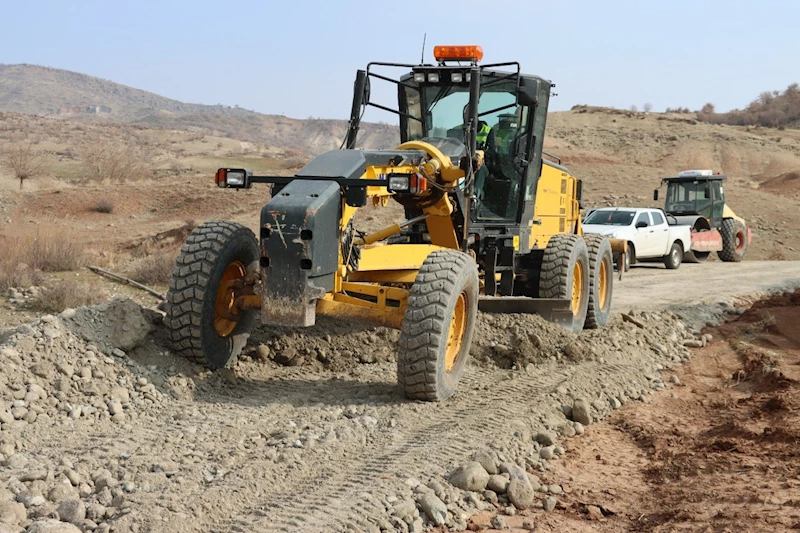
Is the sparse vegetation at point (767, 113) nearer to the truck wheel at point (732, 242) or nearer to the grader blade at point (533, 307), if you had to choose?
the truck wheel at point (732, 242)

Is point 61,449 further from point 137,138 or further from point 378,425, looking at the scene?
point 137,138

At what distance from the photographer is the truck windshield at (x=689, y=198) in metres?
25.3

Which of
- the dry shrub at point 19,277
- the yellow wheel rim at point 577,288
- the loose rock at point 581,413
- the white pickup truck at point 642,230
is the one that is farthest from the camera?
the white pickup truck at point 642,230

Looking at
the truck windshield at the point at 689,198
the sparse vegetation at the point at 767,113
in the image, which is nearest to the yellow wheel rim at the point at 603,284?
the truck windshield at the point at 689,198

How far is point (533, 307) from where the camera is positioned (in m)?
9.38

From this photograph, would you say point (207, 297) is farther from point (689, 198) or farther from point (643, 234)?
point (689, 198)

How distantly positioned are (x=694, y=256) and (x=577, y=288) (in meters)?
15.3

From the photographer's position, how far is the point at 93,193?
29.1m

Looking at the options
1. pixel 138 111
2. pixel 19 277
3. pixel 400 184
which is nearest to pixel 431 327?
pixel 400 184

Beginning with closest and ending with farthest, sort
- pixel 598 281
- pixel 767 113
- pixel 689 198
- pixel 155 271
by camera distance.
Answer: pixel 598 281, pixel 155 271, pixel 689 198, pixel 767 113

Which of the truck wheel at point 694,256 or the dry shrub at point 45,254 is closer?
the dry shrub at point 45,254

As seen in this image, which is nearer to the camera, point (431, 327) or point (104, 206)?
point (431, 327)

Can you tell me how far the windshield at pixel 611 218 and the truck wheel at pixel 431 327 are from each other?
1477 cm

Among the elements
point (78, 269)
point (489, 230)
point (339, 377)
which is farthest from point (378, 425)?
point (78, 269)
